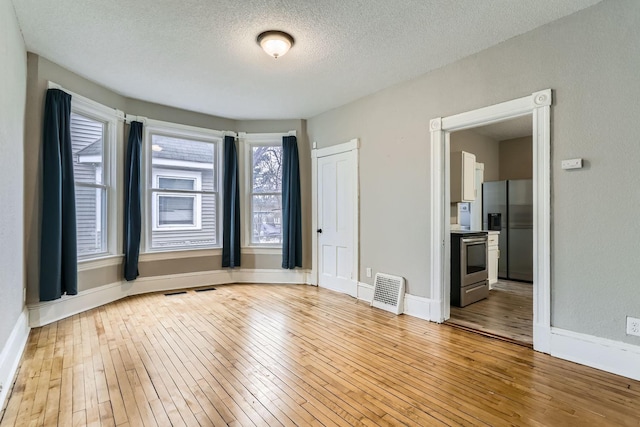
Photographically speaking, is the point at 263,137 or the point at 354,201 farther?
the point at 263,137

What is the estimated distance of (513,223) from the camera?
5949 mm

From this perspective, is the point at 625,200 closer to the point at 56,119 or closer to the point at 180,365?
the point at 180,365

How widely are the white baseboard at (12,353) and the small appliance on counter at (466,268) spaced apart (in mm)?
4306

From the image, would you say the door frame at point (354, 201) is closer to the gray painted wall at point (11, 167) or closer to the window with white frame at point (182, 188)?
the window with white frame at point (182, 188)

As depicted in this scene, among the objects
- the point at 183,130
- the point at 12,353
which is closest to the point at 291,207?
the point at 183,130

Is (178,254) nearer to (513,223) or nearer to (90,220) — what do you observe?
(90,220)

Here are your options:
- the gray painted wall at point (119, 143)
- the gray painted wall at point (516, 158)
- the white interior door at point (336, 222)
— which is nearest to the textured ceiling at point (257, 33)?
the gray painted wall at point (119, 143)

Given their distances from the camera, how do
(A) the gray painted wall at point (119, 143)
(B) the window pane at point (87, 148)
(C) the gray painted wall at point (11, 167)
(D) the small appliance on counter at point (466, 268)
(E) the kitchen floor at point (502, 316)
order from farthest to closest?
(D) the small appliance on counter at point (466, 268) < (B) the window pane at point (87, 148) < (A) the gray painted wall at point (119, 143) < (E) the kitchen floor at point (502, 316) < (C) the gray painted wall at point (11, 167)

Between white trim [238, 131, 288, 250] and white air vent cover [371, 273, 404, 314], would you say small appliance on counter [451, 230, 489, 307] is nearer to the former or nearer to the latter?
white air vent cover [371, 273, 404, 314]

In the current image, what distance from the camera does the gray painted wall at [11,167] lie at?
2.32 metres

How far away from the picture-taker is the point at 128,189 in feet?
15.0

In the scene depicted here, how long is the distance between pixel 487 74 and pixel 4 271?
14.3 ft

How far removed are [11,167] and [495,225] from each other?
6856mm

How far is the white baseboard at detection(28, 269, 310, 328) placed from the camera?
351 centimetres
